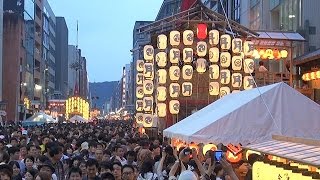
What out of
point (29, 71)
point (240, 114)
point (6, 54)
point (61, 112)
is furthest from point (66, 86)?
point (240, 114)

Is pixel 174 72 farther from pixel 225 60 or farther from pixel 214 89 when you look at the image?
pixel 225 60

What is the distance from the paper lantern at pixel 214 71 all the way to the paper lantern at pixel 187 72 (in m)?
0.93

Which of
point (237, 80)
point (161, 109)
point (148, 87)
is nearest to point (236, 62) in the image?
point (237, 80)

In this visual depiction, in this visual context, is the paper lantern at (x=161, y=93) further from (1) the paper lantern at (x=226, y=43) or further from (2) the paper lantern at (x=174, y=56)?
(1) the paper lantern at (x=226, y=43)

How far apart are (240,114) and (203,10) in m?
18.3

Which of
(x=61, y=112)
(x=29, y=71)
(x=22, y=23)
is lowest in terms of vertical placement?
(x=61, y=112)

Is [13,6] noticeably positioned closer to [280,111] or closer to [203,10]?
[203,10]

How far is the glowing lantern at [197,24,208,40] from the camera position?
30094mm

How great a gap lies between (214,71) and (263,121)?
16.1 meters

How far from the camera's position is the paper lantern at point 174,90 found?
29.3m

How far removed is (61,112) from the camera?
89.2 m

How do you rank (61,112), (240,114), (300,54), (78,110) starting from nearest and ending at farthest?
(240,114), (300,54), (78,110), (61,112)

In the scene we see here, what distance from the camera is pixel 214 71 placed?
2909 cm

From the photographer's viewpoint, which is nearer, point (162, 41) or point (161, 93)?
point (161, 93)
